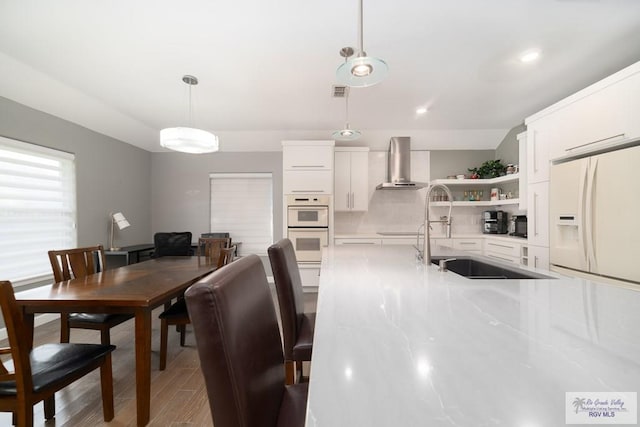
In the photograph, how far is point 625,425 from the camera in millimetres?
401

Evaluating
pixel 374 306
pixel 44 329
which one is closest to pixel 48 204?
pixel 44 329

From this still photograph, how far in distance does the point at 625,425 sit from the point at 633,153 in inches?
93.4

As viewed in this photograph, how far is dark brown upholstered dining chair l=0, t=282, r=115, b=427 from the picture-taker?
112 centimetres

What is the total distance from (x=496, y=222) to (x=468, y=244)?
604mm

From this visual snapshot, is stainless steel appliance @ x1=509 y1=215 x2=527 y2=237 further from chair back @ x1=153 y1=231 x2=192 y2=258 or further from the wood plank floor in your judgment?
chair back @ x1=153 y1=231 x2=192 y2=258

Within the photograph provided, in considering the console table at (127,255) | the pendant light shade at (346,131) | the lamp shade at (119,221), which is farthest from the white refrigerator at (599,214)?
the lamp shade at (119,221)

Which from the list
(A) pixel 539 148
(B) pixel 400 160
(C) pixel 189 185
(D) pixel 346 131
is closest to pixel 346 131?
(D) pixel 346 131

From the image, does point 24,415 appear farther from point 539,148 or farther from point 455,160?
point 455,160

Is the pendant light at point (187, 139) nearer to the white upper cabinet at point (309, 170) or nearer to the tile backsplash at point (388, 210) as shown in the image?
the white upper cabinet at point (309, 170)

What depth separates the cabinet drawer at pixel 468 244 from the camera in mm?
4102

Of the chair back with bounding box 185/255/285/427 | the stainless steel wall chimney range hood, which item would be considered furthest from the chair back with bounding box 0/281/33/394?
the stainless steel wall chimney range hood

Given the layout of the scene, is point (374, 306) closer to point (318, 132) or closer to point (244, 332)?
point (244, 332)

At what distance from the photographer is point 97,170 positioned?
142 inches

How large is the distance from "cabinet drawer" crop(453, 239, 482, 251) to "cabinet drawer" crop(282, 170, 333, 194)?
7.06 feet
